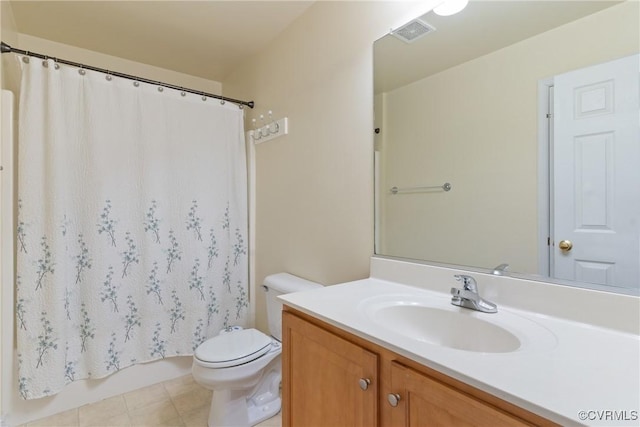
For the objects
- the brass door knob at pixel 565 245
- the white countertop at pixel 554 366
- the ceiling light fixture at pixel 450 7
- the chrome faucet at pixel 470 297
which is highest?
the ceiling light fixture at pixel 450 7

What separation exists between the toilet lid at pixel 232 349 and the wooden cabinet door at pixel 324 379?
0.48 metres

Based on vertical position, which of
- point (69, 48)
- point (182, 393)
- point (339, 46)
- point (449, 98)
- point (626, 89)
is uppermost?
point (69, 48)

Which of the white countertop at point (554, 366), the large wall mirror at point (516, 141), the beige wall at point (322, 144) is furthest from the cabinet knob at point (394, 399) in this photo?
the beige wall at point (322, 144)

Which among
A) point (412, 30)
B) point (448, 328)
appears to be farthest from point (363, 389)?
point (412, 30)

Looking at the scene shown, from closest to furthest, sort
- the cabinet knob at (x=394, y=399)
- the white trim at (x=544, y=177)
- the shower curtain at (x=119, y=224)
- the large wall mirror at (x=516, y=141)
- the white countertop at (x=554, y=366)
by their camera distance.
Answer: the white countertop at (x=554, y=366), the cabinet knob at (x=394, y=399), the large wall mirror at (x=516, y=141), the white trim at (x=544, y=177), the shower curtain at (x=119, y=224)

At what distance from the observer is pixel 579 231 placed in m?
0.91

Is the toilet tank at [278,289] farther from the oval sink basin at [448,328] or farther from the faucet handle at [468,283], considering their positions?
the faucet handle at [468,283]

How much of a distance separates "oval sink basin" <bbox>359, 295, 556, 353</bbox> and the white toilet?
655 mm

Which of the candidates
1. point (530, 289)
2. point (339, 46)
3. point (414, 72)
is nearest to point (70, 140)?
point (339, 46)

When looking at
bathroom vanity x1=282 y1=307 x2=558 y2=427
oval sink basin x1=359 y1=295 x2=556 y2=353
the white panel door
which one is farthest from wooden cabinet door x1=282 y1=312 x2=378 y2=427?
the white panel door

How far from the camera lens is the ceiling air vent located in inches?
50.5

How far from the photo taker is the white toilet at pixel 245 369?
1.48 meters

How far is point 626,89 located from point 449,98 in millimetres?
535

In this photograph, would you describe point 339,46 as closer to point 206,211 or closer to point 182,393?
point 206,211
